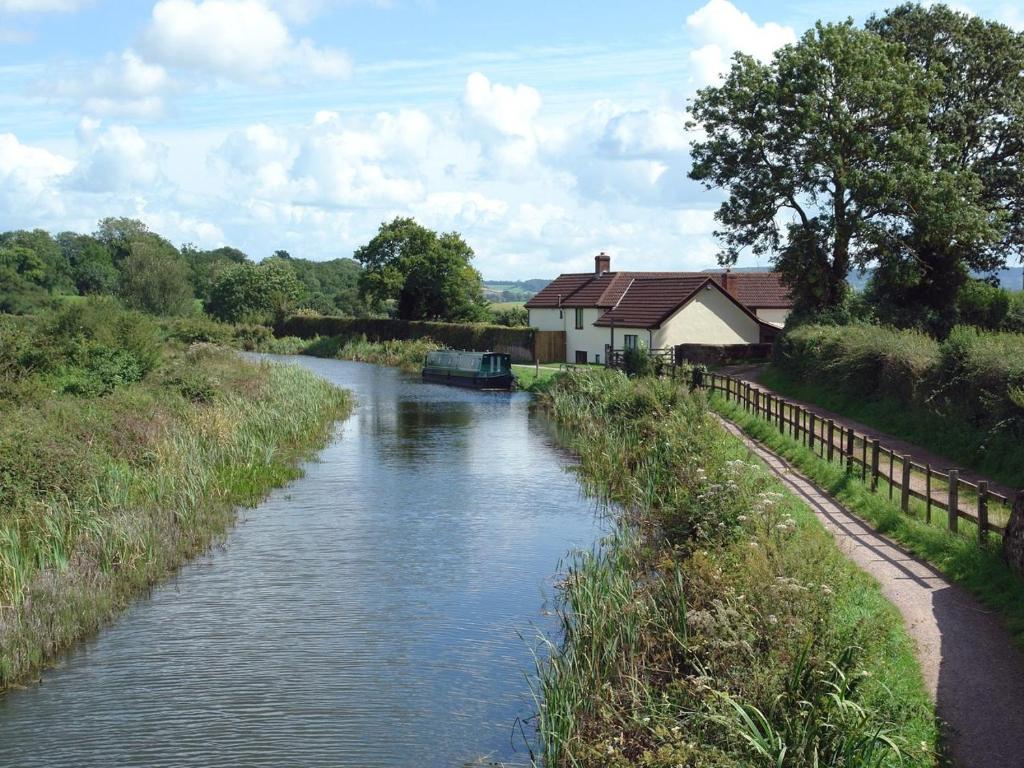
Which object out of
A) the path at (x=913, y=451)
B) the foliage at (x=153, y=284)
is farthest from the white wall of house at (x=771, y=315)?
the foliage at (x=153, y=284)

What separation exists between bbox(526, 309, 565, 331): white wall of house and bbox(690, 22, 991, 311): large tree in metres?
16.1

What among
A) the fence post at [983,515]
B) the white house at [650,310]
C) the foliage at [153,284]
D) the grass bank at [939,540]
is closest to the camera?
the grass bank at [939,540]

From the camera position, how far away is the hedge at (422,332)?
206 ft

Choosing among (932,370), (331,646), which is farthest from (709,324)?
(331,646)

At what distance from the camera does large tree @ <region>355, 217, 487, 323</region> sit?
75438 millimetres

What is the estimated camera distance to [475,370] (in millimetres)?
51844

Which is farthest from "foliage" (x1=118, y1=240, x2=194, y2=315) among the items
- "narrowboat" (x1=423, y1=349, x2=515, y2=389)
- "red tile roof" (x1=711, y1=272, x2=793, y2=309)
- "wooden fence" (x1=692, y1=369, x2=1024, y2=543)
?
"wooden fence" (x1=692, y1=369, x2=1024, y2=543)

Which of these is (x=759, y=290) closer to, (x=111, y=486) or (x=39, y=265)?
(x=111, y=486)

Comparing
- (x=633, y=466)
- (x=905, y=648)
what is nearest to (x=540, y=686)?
(x=905, y=648)

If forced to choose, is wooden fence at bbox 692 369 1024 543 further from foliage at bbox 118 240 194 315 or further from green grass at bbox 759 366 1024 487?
foliage at bbox 118 240 194 315

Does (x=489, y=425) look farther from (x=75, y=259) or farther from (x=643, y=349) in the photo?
(x=75, y=259)

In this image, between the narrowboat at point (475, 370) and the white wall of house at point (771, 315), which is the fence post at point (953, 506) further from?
the white wall of house at point (771, 315)

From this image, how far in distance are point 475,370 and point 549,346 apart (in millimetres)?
10983

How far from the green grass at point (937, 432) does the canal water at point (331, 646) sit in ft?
27.7
